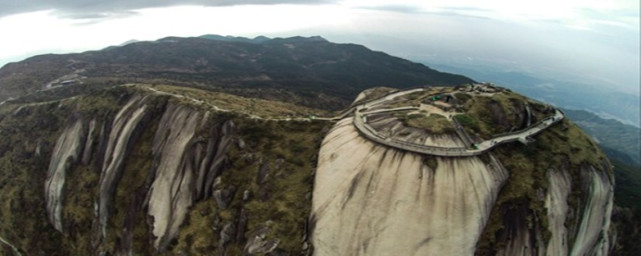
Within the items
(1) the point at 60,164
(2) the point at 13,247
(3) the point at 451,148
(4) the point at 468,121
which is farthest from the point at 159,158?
(4) the point at 468,121

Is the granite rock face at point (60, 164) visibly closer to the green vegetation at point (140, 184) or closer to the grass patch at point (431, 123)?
the green vegetation at point (140, 184)

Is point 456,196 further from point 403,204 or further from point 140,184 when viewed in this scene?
point 140,184

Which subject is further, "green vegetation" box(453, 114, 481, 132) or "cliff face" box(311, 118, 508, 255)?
"green vegetation" box(453, 114, 481, 132)

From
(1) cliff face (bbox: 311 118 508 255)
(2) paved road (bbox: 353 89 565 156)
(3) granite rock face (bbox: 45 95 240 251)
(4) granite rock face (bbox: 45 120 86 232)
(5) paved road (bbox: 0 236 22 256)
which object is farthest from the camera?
(4) granite rock face (bbox: 45 120 86 232)

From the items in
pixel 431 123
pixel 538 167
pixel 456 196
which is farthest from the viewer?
pixel 431 123

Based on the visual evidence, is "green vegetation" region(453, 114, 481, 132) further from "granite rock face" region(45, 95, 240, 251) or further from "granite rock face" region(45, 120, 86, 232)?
"granite rock face" region(45, 120, 86, 232)

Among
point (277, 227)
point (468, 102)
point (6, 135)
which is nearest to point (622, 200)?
point (468, 102)

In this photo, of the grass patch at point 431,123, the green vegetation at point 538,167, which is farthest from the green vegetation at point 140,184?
the green vegetation at point 538,167

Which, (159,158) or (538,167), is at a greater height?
(538,167)

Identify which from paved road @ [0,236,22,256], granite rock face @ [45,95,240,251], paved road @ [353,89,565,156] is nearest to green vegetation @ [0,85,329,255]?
paved road @ [0,236,22,256]

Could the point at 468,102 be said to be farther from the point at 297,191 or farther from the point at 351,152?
the point at 297,191

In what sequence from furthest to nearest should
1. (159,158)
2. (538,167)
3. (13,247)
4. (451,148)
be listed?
(13,247) < (159,158) < (538,167) < (451,148)

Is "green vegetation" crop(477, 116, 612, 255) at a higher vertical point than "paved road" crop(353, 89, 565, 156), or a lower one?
lower
